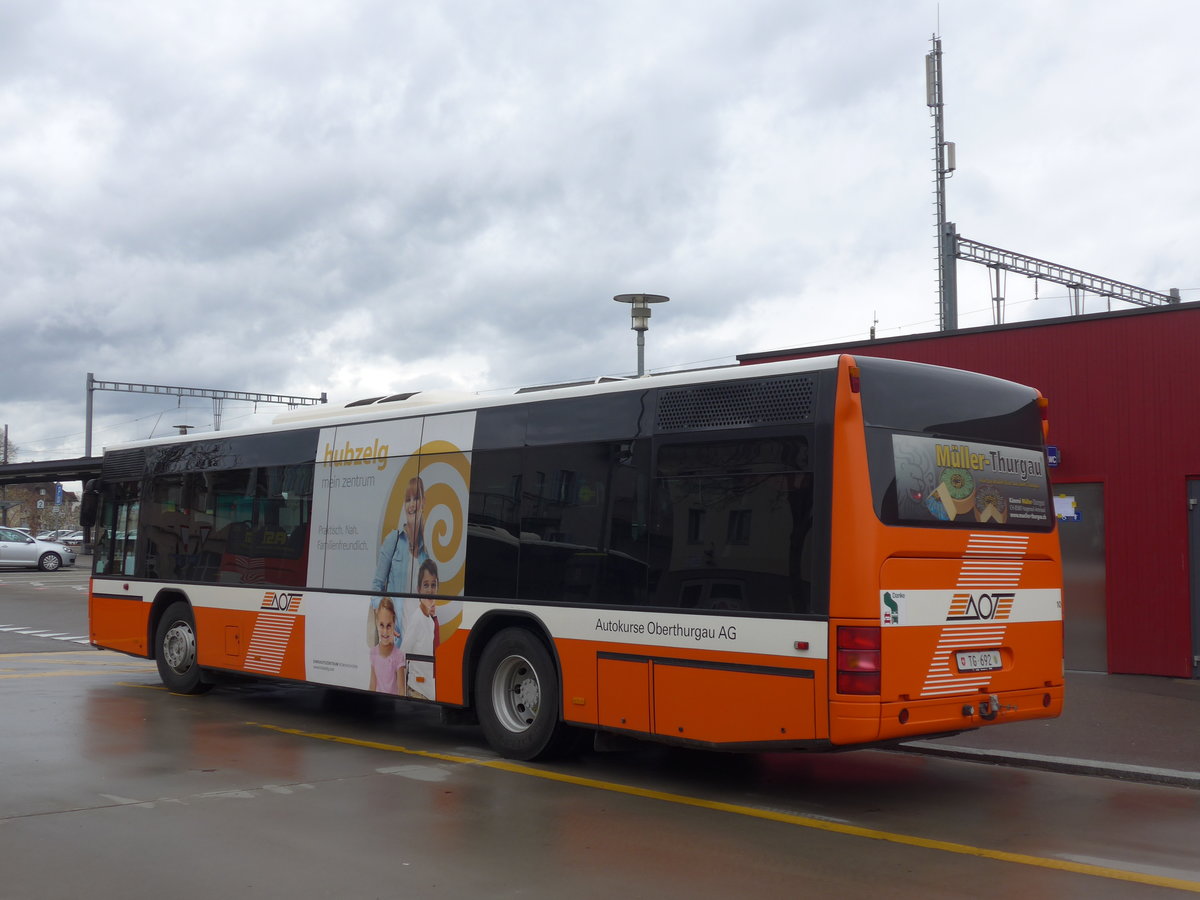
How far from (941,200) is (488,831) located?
3246 centimetres

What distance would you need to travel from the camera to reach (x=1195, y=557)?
14000mm

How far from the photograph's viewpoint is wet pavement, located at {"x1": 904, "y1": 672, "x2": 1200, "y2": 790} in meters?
9.16

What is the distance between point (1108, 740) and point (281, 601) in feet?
25.6

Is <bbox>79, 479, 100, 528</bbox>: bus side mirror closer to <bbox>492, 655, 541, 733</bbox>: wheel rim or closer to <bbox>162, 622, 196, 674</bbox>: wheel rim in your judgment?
<bbox>162, 622, 196, 674</bbox>: wheel rim

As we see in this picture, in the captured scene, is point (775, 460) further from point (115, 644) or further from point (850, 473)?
point (115, 644)

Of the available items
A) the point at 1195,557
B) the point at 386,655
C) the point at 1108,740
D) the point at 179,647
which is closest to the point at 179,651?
the point at 179,647

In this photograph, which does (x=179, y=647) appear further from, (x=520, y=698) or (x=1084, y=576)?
(x=1084, y=576)

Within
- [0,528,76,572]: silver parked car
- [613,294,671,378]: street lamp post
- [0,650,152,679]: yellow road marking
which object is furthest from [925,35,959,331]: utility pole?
[0,528,76,572]: silver parked car

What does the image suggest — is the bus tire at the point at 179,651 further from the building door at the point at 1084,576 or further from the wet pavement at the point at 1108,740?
the building door at the point at 1084,576

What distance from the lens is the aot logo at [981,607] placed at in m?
7.98

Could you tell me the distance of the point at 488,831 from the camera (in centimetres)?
712

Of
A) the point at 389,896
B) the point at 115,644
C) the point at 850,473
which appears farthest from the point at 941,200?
the point at 389,896

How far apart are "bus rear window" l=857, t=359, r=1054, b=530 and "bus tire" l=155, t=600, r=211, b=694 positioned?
28.3 feet

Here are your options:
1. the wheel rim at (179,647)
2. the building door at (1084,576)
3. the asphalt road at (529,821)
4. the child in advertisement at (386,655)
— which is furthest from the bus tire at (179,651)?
the building door at (1084,576)
